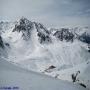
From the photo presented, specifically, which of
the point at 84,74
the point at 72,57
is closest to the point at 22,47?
the point at 72,57

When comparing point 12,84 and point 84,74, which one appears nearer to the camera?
point 12,84

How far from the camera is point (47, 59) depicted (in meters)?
147

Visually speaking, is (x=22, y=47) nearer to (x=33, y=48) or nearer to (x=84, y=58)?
(x=33, y=48)

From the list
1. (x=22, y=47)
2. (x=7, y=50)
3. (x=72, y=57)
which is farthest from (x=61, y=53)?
(x=7, y=50)

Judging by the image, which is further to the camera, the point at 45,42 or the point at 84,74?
the point at 45,42

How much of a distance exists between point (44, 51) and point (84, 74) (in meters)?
130

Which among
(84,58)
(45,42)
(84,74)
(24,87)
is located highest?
(24,87)

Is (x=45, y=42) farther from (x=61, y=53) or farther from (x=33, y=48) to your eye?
(x=61, y=53)

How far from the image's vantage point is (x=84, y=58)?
163 m

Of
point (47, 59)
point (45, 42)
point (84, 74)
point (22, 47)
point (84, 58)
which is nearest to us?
point (84, 74)

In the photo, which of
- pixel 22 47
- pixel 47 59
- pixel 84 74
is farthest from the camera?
pixel 22 47

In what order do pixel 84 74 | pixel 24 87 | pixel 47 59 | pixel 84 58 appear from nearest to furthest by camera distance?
pixel 24 87
pixel 84 74
pixel 47 59
pixel 84 58

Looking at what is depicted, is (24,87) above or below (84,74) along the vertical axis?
above

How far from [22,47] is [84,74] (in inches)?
5853
